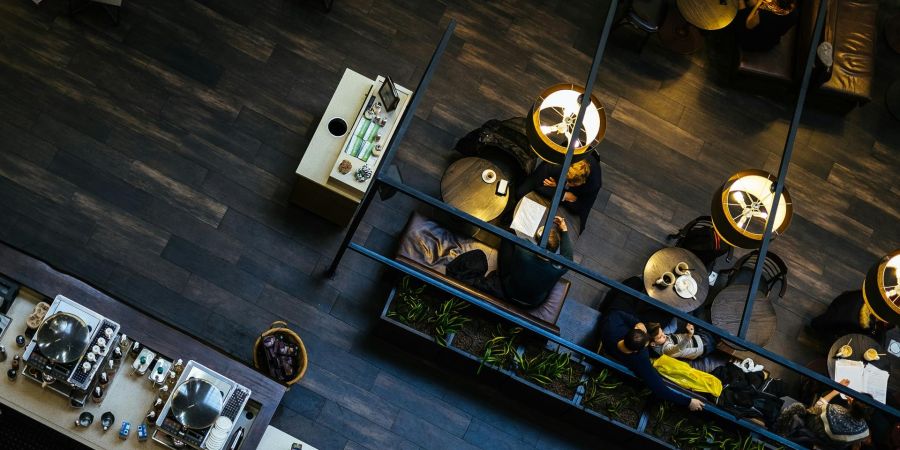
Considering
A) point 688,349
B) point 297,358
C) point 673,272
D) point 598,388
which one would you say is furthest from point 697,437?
point 297,358

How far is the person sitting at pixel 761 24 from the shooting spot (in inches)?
296

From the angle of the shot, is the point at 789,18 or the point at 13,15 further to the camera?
the point at 789,18

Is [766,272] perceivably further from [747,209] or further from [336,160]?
[336,160]

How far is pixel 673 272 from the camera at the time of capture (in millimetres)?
6879

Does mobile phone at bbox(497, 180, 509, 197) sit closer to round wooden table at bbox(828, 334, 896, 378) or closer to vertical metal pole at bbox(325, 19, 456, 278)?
vertical metal pole at bbox(325, 19, 456, 278)

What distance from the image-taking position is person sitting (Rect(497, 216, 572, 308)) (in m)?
6.16

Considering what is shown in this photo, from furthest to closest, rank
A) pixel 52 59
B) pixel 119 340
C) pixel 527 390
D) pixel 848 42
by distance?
pixel 848 42 → pixel 52 59 → pixel 527 390 → pixel 119 340

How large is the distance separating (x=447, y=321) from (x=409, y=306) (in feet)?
→ 1.10

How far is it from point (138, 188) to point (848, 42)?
23.5 feet

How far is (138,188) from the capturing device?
679cm

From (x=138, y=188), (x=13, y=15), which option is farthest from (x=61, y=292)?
(x=13, y=15)

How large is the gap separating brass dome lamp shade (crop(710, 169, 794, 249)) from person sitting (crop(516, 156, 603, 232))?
1.58 metres

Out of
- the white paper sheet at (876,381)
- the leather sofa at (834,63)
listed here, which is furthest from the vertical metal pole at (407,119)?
the white paper sheet at (876,381)

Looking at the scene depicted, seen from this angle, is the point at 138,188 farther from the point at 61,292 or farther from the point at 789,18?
the point at 789,18
